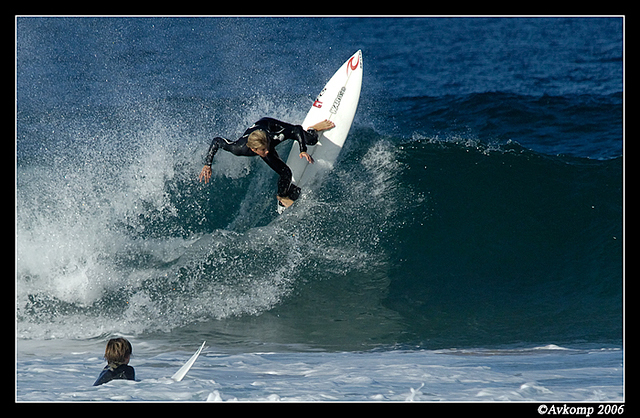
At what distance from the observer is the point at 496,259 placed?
725cm

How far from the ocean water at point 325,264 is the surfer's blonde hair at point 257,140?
148 centimetres

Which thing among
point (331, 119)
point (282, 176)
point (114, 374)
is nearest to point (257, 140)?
point (282, 176)

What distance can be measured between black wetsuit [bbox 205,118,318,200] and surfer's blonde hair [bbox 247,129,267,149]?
25cm

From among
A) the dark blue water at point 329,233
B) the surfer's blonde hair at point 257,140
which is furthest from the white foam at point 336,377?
the surfer's blonde hair at point 257,140

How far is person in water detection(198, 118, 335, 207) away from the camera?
6.18 metres

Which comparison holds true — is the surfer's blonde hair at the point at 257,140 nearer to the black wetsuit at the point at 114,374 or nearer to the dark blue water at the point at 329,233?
the dark blue water at the point at 329,233

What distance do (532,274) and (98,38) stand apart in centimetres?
1450

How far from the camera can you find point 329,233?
725cm

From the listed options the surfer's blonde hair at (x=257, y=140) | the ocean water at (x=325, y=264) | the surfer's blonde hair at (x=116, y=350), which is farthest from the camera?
the surfer's blonde hair at (x=257, y=140)

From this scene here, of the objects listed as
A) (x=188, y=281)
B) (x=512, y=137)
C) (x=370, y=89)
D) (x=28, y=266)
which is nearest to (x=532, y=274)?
(x=188, y=281)

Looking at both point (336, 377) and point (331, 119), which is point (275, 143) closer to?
point (331, 119)

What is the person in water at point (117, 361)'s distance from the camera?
15.0 feet

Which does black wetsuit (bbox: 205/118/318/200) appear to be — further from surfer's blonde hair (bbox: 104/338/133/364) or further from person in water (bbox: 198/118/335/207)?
surfer's blonde hair (bbox: 104/338/133/364)

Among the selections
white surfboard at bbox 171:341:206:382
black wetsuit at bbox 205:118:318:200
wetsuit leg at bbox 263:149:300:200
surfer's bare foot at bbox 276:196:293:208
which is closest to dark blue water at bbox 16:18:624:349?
surfer's bare foot at bbox 276:196:293:208
